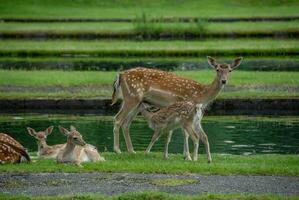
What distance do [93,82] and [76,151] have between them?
51.6ft

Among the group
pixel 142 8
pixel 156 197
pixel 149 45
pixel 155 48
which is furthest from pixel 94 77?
pixel 142 8

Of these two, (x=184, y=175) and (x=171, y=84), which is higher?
(x=171, y=84)

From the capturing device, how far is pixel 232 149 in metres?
21.6

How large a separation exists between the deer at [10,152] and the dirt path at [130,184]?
131 cm

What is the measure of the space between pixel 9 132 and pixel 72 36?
31.3 meters

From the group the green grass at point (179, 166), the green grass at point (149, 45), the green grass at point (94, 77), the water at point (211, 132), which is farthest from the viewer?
the green grass at point (149, 45)

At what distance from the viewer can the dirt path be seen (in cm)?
1473

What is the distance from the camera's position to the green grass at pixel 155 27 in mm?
54128

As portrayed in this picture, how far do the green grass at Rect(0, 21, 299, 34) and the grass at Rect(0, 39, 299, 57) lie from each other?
268 centimetres

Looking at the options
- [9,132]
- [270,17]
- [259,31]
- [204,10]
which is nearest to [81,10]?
[204,10]

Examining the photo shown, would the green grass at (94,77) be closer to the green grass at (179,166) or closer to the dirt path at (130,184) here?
the green grass at (179,166)

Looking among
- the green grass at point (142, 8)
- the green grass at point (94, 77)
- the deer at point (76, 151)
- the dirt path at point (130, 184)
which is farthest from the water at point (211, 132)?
the green grass at point (142, 8)

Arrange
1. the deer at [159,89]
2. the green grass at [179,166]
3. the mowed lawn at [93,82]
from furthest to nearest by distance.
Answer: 1. the mowed lawn at [93,82]
2. the deer at [159,89]
3. the green grass at [179,166]

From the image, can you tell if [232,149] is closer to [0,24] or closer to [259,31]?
[259,31]
